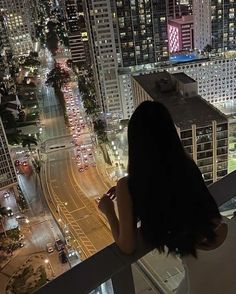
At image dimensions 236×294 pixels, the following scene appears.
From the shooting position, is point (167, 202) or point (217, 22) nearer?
point (167, 202)

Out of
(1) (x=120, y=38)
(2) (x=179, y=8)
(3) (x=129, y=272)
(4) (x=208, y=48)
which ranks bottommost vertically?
(4) (x=208, y=48)

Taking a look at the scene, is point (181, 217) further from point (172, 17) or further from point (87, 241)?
point (172, 17)

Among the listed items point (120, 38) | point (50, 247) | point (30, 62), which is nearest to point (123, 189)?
point (50, 247)

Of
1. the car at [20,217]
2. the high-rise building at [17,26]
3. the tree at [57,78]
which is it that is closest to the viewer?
the car at [20,217]

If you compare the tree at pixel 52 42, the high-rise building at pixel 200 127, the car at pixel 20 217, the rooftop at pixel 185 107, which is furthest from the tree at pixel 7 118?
the tree at pixel 52 42

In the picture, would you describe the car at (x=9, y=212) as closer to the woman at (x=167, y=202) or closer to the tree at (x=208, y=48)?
the woman at (x=167, y=202)

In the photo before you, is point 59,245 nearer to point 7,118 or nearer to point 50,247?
point 50,247

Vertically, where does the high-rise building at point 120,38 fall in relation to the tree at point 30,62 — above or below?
above
